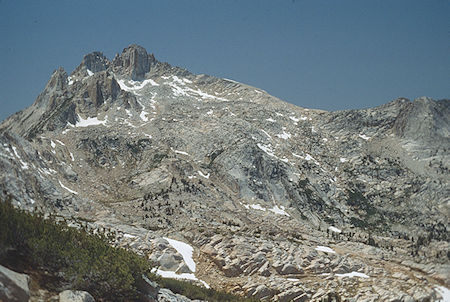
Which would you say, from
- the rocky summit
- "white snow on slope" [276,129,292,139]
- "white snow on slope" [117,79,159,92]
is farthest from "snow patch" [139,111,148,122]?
"white snow on slope" [276,129,292,139]

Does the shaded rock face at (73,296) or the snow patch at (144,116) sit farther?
the snow patch at (144,116)

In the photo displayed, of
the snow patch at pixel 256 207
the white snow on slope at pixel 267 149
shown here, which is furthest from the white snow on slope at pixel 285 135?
the snow patch at pixel 256 207

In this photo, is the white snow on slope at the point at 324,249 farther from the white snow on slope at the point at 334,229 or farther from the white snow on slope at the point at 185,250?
the white snow on slope at the point at 334,229

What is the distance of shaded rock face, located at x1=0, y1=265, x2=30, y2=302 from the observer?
15.5 metres

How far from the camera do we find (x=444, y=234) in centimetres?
10588

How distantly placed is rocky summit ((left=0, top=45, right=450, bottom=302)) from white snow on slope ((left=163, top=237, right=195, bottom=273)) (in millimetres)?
262

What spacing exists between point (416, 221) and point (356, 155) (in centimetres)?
3546

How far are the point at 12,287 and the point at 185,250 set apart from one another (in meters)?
39.0

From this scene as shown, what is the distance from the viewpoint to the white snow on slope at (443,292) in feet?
145

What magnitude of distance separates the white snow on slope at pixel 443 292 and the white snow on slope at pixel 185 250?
29.1m

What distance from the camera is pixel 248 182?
114 meters

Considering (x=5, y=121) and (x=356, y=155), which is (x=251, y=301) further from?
(x=5, y=121)

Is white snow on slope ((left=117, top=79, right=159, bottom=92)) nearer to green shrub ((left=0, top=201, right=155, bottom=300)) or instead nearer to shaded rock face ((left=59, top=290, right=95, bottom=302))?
green shrub ((left=0, top=201, right=155, bottom=300))

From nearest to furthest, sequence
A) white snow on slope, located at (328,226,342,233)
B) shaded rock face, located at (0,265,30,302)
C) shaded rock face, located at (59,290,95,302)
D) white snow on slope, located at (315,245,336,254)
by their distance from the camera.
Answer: shaded rock face, located at (0,265,30,302) < shaded rock face, located at (59,290,95,302) < white snow on slope, located at (315,245,336,254) < white snow on slope, located at (328,226,342,233)
